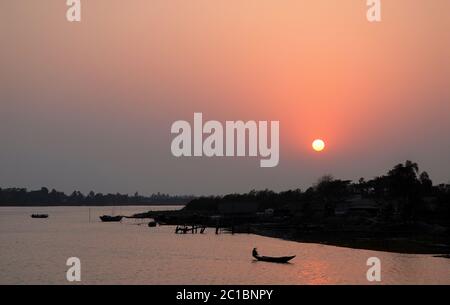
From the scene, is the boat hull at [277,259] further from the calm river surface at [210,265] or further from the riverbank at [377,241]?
the riverbank at [377,241]

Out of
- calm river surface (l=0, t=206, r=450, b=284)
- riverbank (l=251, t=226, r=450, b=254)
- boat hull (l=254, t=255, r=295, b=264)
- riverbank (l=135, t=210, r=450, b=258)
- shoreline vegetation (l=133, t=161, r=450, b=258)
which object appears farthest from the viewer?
shoreline vegetation (l=133, t=161, r=450, b=258)

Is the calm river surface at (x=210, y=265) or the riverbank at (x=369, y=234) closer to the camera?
the calm river surface at (x=210, y=265)

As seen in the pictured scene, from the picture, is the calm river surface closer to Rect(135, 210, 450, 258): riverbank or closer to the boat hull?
the boat hull

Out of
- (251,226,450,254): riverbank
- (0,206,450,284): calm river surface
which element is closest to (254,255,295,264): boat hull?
(0,206,450,284): calm river surface

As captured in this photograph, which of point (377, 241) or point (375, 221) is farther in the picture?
point (375, 221)

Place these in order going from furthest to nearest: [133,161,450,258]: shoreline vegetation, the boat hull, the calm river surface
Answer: [133,161,450,258]: shoreline vegetation → the boat hull → the calm river surface

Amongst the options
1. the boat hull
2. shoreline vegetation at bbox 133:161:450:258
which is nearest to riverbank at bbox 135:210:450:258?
shoreline vegetation at bbox 133:161:450:258

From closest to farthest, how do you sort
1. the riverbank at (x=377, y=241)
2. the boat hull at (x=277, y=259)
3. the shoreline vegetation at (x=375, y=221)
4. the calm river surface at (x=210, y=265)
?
the calm river surface at (x=210, y=265) → the boat hull at (x=277, y=259) → the riverbank at (x=377, y=241) → the shoreline vegetation at (x=375, y=221)

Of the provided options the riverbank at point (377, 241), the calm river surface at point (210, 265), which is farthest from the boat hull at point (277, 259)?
the riverbank at point (377, 241)

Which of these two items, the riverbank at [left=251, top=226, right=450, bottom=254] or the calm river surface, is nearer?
the calm river surface

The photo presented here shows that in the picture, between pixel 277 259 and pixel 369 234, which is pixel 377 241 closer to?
pixel 369 234

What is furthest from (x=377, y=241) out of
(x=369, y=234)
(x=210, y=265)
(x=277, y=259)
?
(x=210, y=265)

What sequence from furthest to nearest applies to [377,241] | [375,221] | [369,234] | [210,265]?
[375,221], [369,234], [377,241], [210,265]
